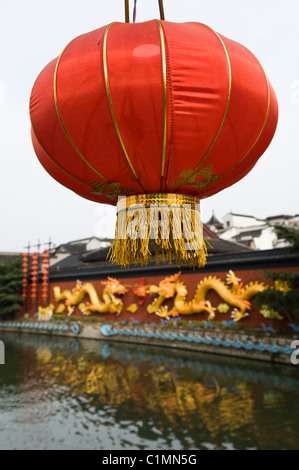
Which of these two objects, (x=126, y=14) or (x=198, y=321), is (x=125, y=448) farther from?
(x=198, y=321)

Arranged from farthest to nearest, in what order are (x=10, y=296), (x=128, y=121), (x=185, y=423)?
(x=10, y=296), (x=185, y=423), (x=128, y=121)

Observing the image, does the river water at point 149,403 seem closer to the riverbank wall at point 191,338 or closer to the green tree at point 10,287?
the riverbank wall at point 191,338

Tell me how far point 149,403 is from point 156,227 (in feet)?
18.8

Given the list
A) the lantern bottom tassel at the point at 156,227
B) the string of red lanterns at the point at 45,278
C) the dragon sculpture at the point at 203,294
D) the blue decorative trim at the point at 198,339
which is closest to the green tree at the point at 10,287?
the string of red lanterns at the point at 45,278

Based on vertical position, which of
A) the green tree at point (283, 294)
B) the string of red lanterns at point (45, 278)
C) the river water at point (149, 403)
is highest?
the string of red lanterns at point (45, 278)

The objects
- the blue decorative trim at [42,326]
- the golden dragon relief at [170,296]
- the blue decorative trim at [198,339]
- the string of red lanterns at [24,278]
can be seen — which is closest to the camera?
the blue decorative trim at [198,339]

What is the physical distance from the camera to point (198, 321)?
11.1 meters

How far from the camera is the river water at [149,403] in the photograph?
502 cm

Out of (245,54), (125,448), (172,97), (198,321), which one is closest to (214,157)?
(172,97)

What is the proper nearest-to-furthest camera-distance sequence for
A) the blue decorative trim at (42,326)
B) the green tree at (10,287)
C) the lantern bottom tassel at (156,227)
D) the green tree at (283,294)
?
the lantern bottom tassel at (156,227), the green tree at (283,294), the blue decorative trim at (42,326), the green tree at (10,287)

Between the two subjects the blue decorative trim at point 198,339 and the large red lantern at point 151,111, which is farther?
the blue decorative trim at point 198,339

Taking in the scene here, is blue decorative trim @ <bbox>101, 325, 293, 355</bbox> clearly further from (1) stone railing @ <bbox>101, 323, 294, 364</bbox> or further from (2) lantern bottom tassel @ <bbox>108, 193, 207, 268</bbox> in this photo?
(2) lantern bottom tassel @ <bbox>108, 193, 207, 268</bbox>

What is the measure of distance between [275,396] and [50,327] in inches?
446

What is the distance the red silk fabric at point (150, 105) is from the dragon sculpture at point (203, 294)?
8.72 meters
